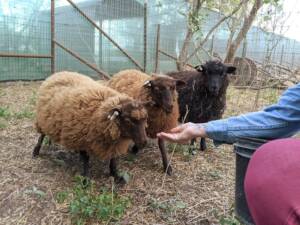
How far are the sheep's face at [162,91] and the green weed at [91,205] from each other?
1.28m

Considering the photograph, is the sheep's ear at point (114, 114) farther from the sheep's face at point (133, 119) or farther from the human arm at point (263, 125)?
the human arm at point (263, 125)

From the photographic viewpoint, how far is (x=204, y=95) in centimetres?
518

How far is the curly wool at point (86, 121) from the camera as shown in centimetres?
356

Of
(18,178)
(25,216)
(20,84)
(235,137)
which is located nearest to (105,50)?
(20,84)

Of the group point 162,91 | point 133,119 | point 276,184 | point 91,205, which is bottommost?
point 91,205

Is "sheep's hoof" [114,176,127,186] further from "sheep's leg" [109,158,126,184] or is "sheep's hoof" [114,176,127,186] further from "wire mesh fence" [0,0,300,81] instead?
"wire mesh fence" [0,0,300,81]

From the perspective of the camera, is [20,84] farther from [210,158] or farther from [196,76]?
[210,158]

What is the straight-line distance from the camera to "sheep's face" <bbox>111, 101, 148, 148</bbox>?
3400 millimetres

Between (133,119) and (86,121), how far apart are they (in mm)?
547

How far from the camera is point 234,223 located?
2.68 meters

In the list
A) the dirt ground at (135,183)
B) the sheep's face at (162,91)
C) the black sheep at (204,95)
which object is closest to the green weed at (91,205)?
the dirt ground at (135,183)

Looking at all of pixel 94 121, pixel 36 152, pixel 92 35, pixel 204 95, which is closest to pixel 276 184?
pixel 94 121

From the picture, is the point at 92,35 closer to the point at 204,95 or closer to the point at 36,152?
the point at 204,95

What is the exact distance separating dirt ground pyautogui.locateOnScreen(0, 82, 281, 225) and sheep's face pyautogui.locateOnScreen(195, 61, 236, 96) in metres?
0.91
